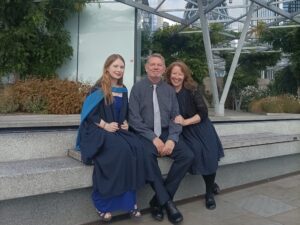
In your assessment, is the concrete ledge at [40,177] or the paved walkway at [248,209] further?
the paved walkway at [248,209]

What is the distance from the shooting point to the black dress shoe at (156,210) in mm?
4270

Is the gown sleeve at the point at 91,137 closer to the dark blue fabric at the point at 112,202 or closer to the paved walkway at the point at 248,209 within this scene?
the dark blue fabric at the point at 112,202

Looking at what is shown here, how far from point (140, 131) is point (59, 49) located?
8.43 metres

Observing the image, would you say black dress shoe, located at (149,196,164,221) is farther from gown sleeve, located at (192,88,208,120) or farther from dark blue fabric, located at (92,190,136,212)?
gown sleeve, located at (192,88,208,120)

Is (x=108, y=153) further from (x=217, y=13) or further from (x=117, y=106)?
(x=217, y=13)

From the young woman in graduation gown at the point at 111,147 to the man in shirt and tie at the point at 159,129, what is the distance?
0.50 ft

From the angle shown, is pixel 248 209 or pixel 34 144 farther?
pixel 248 209

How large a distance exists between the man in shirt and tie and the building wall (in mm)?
8467

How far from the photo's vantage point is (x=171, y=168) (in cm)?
435

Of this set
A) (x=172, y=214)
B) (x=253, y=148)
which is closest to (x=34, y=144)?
(x=172, y=214)

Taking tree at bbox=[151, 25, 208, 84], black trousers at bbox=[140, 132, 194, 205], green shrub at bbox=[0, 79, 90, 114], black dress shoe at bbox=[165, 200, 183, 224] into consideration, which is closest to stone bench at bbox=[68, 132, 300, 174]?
black trousers at bbox=[140, 132, 194, 205]

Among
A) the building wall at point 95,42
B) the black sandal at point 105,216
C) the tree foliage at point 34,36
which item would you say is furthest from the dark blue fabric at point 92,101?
the building wall at point 95,42

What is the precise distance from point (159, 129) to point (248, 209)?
1424 millimetres

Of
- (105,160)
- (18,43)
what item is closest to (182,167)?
(105,160)
